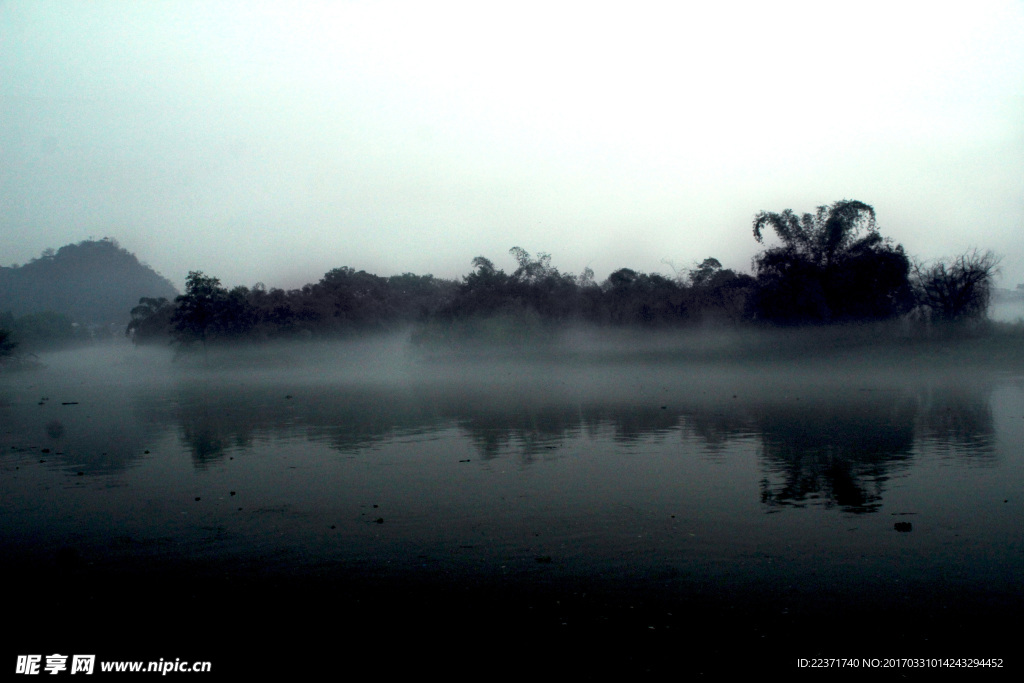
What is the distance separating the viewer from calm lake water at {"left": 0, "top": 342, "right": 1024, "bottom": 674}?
21.1 ft

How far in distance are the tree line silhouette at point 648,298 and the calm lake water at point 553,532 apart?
3029 cm

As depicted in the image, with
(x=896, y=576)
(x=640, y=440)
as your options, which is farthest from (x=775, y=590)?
(x=640, y=440)

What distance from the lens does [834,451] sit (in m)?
14.3

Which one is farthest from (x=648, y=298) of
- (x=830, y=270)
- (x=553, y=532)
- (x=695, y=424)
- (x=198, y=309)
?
(x=553, y=532)

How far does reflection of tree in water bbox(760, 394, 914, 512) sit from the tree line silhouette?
29023 millimetres

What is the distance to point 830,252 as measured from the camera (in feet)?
168

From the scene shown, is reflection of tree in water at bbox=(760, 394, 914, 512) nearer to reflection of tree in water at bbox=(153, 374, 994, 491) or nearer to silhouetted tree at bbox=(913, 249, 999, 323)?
Answer: reflection of tree in water at bbox=(153, 374, 994, 491)

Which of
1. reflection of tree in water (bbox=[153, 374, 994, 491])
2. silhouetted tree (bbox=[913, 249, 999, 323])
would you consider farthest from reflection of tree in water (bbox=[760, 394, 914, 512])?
silhouetted tree (bbox=[913, 249, 999, 323])

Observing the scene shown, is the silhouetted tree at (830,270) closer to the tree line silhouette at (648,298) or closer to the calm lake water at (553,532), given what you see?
the tree line silhouette at (648,298)

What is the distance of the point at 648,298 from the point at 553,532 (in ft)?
203

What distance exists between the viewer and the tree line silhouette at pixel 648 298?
49062 mm

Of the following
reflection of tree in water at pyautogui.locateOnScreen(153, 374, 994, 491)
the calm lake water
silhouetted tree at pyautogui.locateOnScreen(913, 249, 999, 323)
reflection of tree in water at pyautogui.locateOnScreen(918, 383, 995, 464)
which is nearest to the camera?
the calm lake water

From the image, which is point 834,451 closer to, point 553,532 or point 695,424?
point 695,424

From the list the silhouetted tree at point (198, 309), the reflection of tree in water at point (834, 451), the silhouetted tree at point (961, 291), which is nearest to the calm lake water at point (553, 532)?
the reflection of tree in water at point (834, 451)
